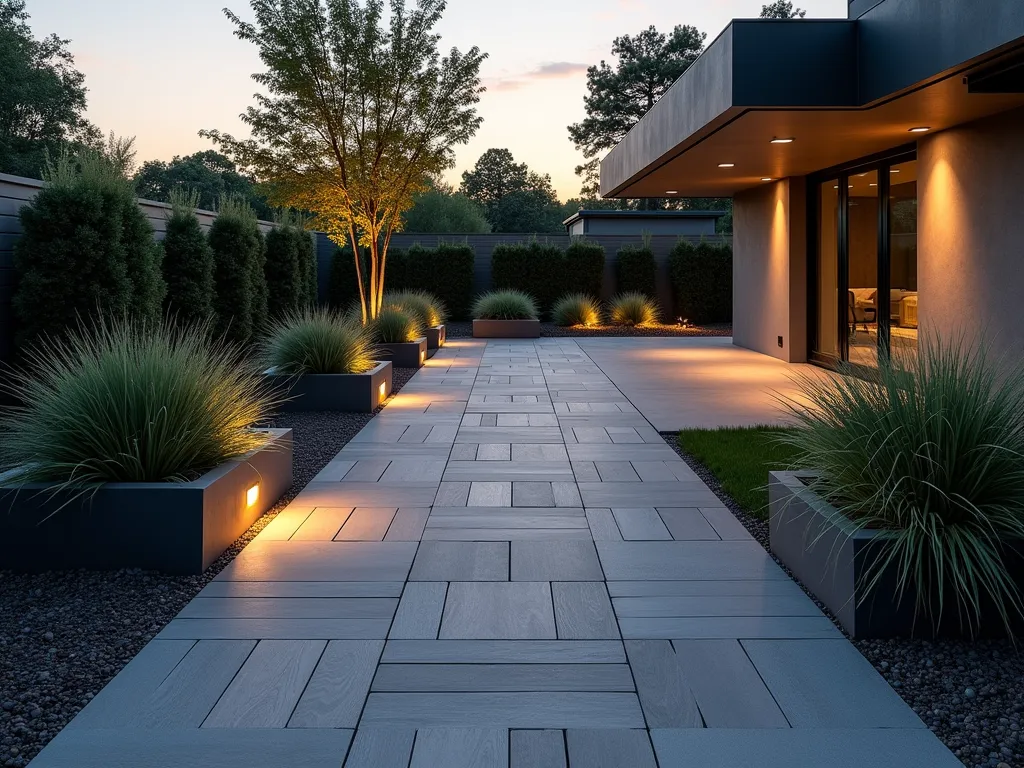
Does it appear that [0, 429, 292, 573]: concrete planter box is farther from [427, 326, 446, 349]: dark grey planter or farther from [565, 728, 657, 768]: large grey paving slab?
[427, 326, 446, 349]: dark grey planter

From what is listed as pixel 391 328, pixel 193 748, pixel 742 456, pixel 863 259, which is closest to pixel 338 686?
pixel 193 748

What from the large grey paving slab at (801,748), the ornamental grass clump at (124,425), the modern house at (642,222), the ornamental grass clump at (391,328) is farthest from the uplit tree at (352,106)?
the modern house at (642,222)

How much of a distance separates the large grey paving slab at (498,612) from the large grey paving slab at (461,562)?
0.09m

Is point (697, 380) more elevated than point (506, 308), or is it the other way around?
point (506, 308)

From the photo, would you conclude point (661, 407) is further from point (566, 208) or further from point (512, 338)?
point (566, 208)

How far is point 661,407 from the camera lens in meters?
7.97

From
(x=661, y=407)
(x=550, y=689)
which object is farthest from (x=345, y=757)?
(x=661, y=407)

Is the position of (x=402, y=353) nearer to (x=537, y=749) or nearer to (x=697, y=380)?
(x=697, y=380)

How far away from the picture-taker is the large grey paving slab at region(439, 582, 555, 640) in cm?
296

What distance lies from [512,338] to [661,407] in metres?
8.56

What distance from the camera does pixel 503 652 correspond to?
110 inches

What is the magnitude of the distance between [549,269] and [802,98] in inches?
491

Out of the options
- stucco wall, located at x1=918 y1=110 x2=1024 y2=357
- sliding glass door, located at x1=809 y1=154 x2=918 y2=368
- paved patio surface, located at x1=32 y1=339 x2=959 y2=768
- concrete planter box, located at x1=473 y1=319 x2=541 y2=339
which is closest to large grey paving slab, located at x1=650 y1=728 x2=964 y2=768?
paved patio surface, located at x1=32 y1=339 x2=959 y2=768

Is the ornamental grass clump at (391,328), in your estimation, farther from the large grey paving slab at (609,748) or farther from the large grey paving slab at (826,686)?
the large grey paving slab at (609,748)
